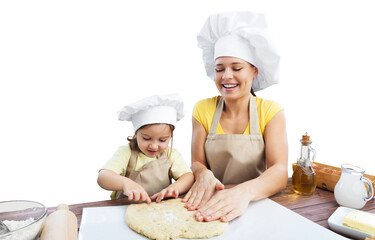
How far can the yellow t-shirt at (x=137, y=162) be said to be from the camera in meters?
1.38

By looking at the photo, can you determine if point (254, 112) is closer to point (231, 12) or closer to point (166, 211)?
point (231, 12)

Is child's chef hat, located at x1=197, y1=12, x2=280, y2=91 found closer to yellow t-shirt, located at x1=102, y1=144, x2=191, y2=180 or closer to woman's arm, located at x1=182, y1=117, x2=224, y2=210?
woman's arm, located at x1=182, y1=117, x2=224, y2=210

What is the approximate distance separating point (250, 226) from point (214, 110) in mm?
851

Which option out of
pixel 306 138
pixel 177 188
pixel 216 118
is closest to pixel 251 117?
pixel 216 118

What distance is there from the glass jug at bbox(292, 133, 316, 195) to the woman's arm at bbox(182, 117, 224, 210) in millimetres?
392

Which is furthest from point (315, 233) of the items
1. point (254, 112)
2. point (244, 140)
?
point (254, 112)

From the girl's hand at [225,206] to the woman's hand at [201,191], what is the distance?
32mm

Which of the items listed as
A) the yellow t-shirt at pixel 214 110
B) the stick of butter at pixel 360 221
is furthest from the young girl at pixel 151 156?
the stick of butter at pixel 360 221

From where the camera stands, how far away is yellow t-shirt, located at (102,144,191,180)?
1.38 metres

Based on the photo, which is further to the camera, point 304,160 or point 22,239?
point 304,160

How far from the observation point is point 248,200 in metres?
1.19

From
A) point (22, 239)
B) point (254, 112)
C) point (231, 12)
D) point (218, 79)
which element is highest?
point (231, 12)

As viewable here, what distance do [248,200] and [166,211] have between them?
356 mm

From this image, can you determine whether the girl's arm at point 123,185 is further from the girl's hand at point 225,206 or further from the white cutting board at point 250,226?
the girl's hand at point 225,206
